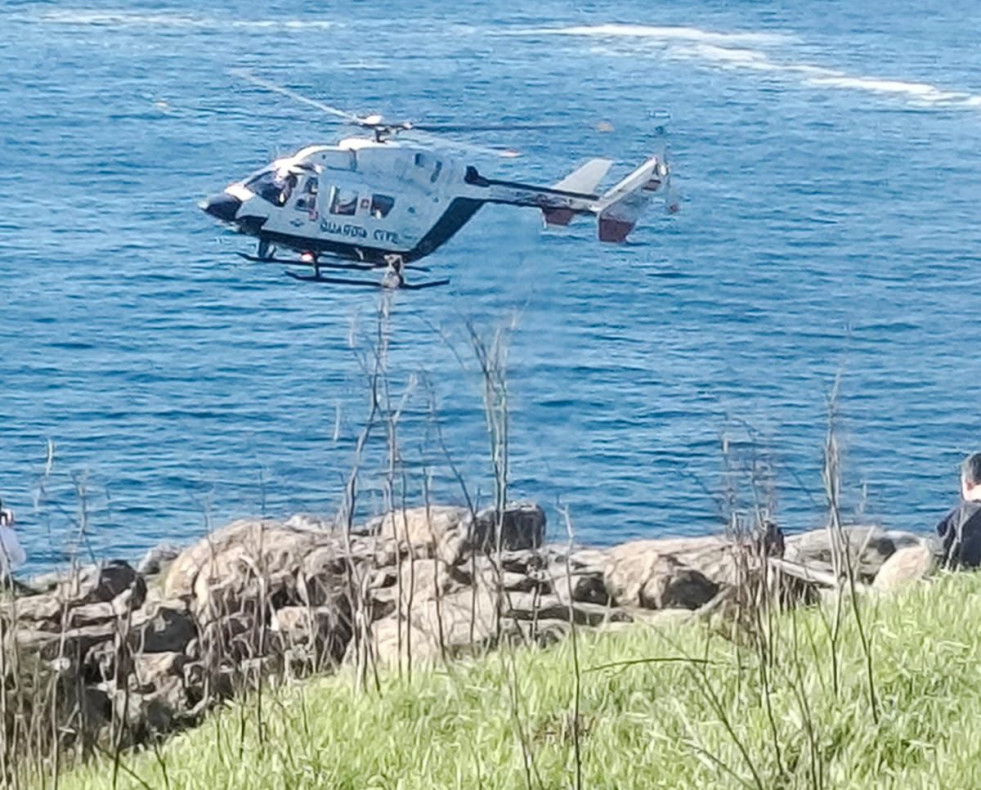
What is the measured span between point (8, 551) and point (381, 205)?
28.2 m

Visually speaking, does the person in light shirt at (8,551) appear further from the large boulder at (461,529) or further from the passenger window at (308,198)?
the passenger window at (308,198)

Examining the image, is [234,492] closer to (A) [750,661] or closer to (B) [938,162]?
(A) [750,661]

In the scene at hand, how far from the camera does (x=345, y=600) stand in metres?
12.3

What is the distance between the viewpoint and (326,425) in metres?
43.1

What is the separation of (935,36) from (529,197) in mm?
47646

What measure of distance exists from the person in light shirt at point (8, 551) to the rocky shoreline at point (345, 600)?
16cm

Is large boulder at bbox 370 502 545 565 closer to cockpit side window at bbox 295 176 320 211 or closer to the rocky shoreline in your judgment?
the rocky shoreline

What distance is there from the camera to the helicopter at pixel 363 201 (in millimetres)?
34750

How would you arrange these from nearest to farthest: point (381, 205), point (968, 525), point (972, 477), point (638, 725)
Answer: point (638, 725)
point (968, 525)
point (972, 477)
point (381, 205)

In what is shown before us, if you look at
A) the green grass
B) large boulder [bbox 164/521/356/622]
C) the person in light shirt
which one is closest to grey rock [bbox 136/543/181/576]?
large boulder [bbox 164/521/356/622]

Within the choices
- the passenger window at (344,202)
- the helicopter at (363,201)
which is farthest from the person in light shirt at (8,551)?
the passenger window at (344,202)

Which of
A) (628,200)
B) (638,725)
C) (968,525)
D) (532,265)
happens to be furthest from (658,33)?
(638,725)

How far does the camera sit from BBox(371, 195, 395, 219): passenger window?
3650 centimetres

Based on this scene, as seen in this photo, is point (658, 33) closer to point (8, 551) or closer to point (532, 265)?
point (532, 265)
